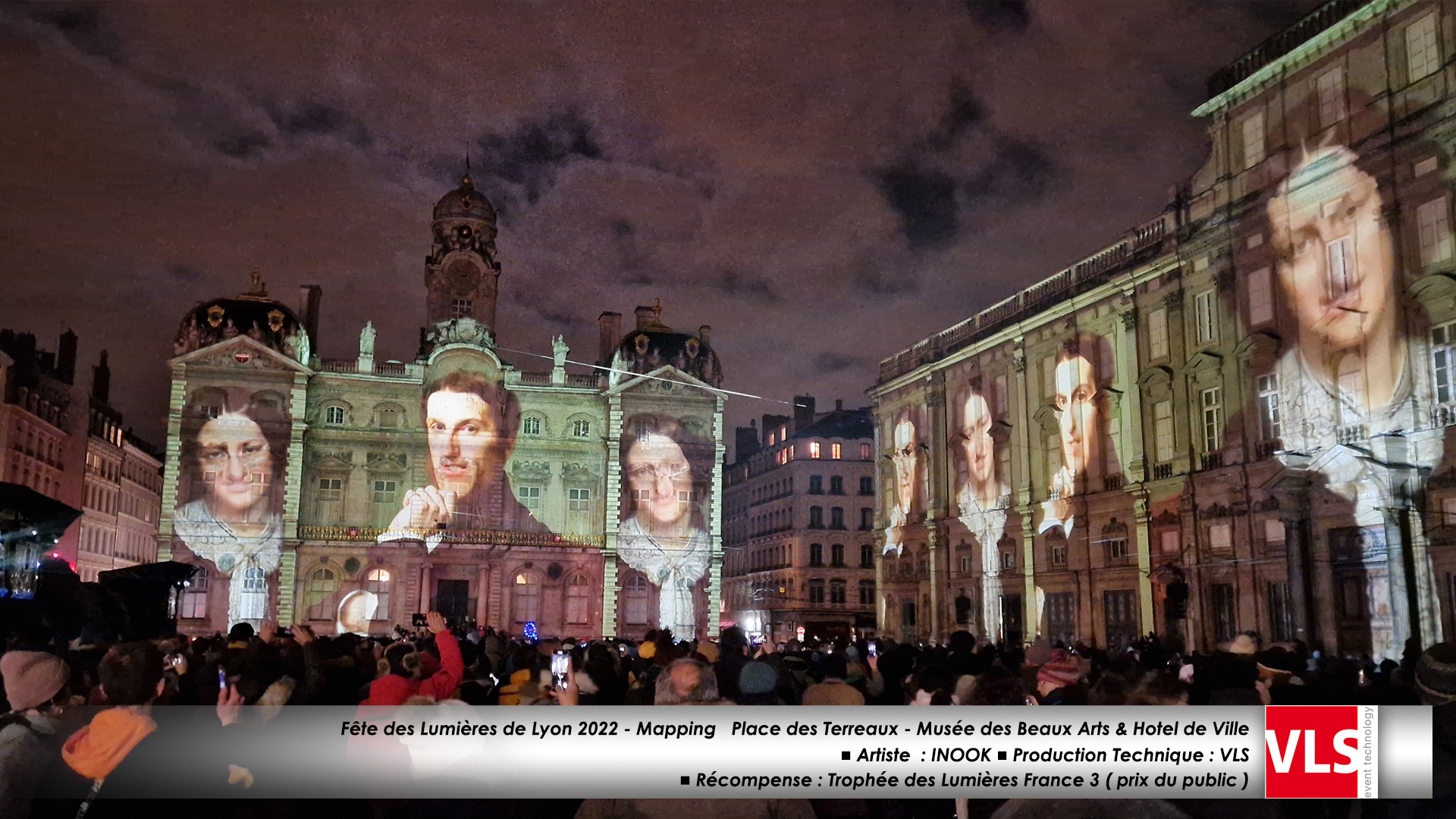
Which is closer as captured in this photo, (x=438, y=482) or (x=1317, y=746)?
(x=1317, y=746)

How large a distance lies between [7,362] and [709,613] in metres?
37.0

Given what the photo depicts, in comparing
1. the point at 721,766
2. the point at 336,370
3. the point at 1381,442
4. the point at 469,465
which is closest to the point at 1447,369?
the point at 1381,442

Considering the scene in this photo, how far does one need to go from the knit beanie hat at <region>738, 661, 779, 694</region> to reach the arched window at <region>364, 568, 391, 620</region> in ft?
170

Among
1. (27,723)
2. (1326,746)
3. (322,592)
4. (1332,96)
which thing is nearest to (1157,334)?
(1332,96)

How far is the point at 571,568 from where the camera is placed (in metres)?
58.4

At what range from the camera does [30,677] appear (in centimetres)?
574

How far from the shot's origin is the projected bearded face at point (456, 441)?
5753 cm

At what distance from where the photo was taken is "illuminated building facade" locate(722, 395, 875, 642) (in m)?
78.7

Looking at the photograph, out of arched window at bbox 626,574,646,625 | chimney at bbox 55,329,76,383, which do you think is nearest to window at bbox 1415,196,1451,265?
arched window at bbox 626,574,646,625

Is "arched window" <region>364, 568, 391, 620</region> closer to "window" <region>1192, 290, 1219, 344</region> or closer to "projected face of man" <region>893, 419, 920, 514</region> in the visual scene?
"projected face of man" <region>893, 419, 920, 514</region>

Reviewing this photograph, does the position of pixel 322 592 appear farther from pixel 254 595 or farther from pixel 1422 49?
pixel 1422 49

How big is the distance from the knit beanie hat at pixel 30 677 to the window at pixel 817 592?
2921 inches

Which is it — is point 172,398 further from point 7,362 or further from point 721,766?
point 721,766

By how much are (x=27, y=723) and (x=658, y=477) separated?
178ft
